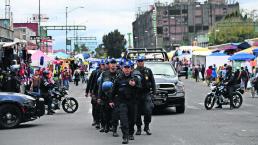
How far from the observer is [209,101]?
73.6ft

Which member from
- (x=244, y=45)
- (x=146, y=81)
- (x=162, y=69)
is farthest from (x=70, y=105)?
(x=244, y=45)

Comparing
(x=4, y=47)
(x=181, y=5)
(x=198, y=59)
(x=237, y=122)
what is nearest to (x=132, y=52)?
(x=4, y=47)

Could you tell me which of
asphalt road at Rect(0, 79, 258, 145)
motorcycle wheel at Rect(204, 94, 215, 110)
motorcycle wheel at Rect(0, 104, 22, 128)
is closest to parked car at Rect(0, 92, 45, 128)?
motorcycle wheel at Rect(0, 104, 22, 128)

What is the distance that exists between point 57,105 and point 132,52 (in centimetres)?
456

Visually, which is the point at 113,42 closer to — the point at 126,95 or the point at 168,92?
the point at 168,92

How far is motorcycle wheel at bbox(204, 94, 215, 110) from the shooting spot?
22344mm

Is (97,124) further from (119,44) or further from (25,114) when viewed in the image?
(119,44)

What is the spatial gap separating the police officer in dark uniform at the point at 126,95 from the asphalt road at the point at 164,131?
1.80ft

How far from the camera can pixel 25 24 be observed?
12381cm

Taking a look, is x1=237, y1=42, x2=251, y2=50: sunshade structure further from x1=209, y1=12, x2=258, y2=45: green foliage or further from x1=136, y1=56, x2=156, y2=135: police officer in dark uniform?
x1=209, y1=12, x2=258, y2=45: green foliage

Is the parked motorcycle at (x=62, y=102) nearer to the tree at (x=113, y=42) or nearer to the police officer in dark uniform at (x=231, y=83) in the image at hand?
the police officer in dark uniform at (x=231, y=83)

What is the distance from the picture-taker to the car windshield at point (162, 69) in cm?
2083

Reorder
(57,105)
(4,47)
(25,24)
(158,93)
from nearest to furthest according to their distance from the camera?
1. (158,93)
2. (57,105)
3. (4,47)
4. (25,24)

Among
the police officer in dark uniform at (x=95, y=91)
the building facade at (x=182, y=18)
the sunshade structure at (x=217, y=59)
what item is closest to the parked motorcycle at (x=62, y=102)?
the police officer in dark uniform at (x=95, y=91)
